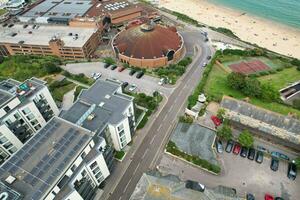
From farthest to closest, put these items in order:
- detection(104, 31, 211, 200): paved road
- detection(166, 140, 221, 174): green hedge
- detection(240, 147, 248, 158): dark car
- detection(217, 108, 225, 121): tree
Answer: detection(217, 108, 225, 121): tree
detection(240, 147, 248, 158): dark car
detection(166, 140, 221, 174): green hedge
detection(104, 31, 211, 200): paved road

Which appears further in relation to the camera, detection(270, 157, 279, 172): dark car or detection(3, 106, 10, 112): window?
detection(270, 157, 279, 172): dark car

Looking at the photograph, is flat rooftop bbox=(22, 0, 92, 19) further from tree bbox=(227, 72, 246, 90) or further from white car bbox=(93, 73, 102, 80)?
tree bbox=(227, 72, 246, 90)

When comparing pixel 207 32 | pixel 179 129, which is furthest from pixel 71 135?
pixel 207 32

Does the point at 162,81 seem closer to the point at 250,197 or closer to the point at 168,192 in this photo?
the point at 168,192

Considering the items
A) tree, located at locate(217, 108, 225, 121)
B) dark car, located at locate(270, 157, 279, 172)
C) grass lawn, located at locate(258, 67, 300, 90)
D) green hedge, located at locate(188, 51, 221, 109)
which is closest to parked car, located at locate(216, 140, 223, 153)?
tree, located at locate(217, 108, 225, 121)

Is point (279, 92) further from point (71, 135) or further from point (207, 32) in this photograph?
point (71, 135)

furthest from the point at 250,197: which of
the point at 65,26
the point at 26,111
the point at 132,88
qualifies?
the point at 65,26
